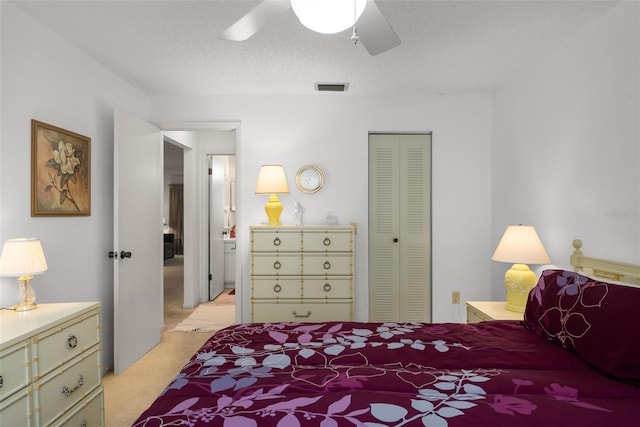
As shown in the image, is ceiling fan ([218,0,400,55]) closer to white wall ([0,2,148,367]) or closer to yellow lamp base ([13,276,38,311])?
white wall ([0,2,148,367])

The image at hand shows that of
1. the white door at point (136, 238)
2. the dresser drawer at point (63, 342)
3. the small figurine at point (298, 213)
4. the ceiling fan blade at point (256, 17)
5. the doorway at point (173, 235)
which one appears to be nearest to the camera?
the ceiling fan blade at point (256, 17)

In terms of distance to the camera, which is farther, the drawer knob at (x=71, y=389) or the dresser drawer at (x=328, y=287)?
the dresser drawer at (x=328, y=287)

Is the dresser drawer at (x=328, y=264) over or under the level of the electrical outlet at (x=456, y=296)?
over

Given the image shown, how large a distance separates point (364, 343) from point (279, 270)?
69.7 inches

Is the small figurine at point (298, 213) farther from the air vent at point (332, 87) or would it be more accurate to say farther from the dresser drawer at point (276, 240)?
the air vent at point (332, 87)

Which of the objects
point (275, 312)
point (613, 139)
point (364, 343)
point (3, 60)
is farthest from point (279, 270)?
point (613, 139)

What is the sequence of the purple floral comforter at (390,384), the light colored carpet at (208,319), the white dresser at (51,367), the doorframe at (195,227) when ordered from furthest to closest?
the doorframe at (195,227), the light colored carpet at (208,319), the white dresser at (51,367), the purple floral comforter at (390,384)

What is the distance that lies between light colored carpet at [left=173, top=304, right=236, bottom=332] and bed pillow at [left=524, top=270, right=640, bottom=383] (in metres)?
3.29

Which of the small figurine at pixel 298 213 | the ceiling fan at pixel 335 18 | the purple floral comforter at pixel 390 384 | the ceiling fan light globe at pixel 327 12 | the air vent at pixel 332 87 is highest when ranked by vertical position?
the air vent at pixel 332 87

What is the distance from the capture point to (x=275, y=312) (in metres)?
3.40

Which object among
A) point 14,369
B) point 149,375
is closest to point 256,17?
point 14,369

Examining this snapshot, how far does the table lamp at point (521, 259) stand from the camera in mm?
2520

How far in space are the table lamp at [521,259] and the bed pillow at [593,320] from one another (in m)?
0.68

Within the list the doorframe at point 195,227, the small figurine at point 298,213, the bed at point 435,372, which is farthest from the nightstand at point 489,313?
the doorframe at point 195,227
